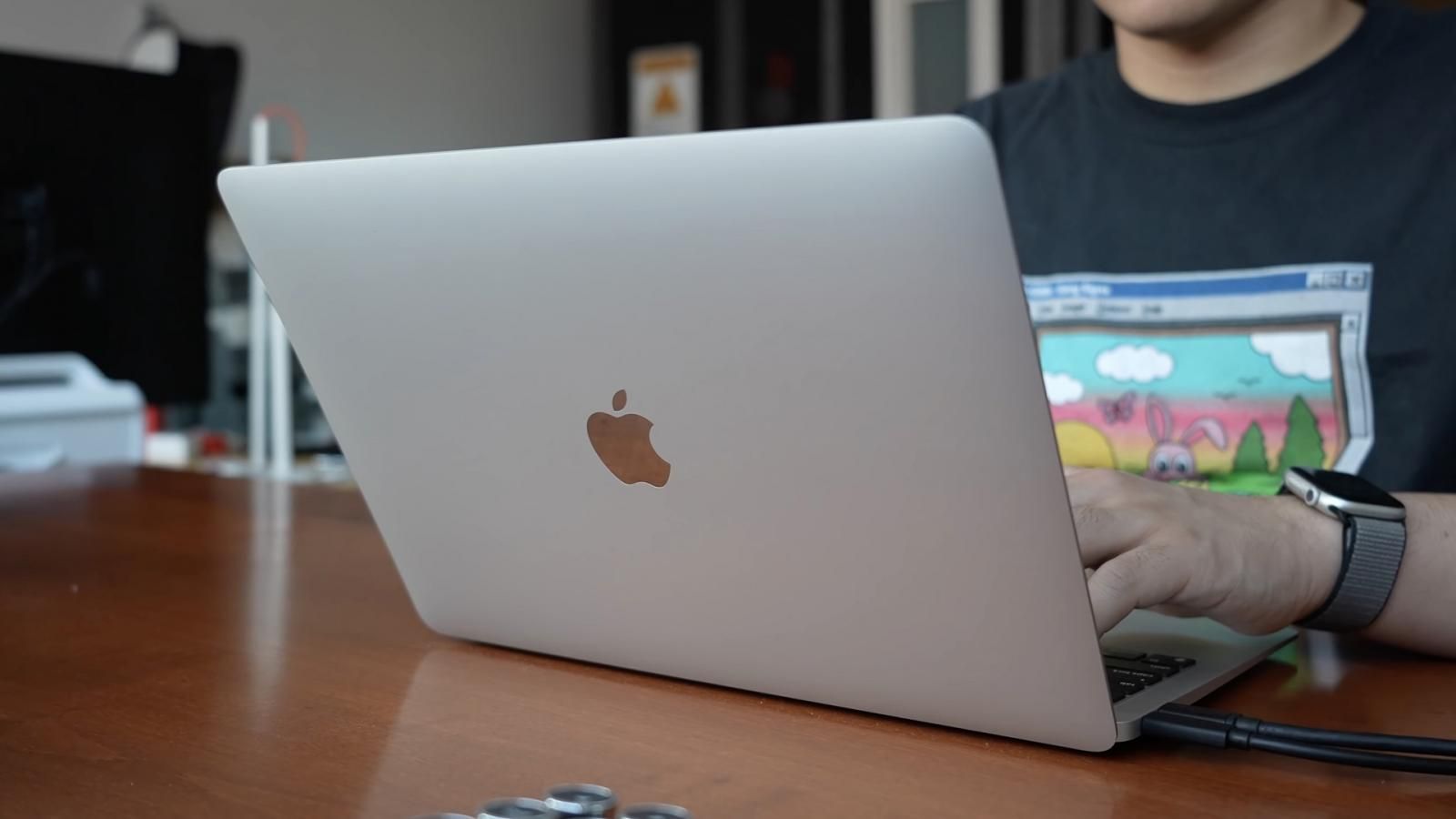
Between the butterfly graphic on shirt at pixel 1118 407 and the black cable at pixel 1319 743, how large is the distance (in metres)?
0.69

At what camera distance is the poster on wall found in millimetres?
4531

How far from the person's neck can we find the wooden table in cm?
64

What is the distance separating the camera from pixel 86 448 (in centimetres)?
172

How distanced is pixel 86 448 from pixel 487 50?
10.1ft

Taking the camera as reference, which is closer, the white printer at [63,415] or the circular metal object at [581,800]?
the circular metal object at [581,800]

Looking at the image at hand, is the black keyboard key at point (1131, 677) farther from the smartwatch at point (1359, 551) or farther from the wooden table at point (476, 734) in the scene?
the smartwatch at point (1359, 551)

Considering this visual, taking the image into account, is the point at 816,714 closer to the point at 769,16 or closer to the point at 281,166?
the point at 281,166

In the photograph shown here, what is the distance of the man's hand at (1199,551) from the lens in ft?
1.89

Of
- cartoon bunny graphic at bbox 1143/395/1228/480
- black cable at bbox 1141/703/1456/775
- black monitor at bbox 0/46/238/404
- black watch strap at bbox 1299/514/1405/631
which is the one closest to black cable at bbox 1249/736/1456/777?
black cable at bbox 1141/703/1456/775

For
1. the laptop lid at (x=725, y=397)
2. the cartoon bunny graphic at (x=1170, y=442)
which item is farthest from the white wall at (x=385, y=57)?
the laptop lid at (x=725, y=397)

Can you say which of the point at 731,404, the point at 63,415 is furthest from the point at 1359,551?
the point at 63,415

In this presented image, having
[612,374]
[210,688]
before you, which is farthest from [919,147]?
[210,688]

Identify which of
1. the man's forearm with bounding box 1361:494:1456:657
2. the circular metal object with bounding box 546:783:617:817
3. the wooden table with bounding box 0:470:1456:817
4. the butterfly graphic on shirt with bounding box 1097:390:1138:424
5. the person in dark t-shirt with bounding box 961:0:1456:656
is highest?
the person in dark t-shirt with bounding box 961:0:1456:656

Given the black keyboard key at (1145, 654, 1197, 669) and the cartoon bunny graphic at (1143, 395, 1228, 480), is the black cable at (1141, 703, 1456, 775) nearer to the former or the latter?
the black keyboard key at (1145, 654, 1197, 669)
